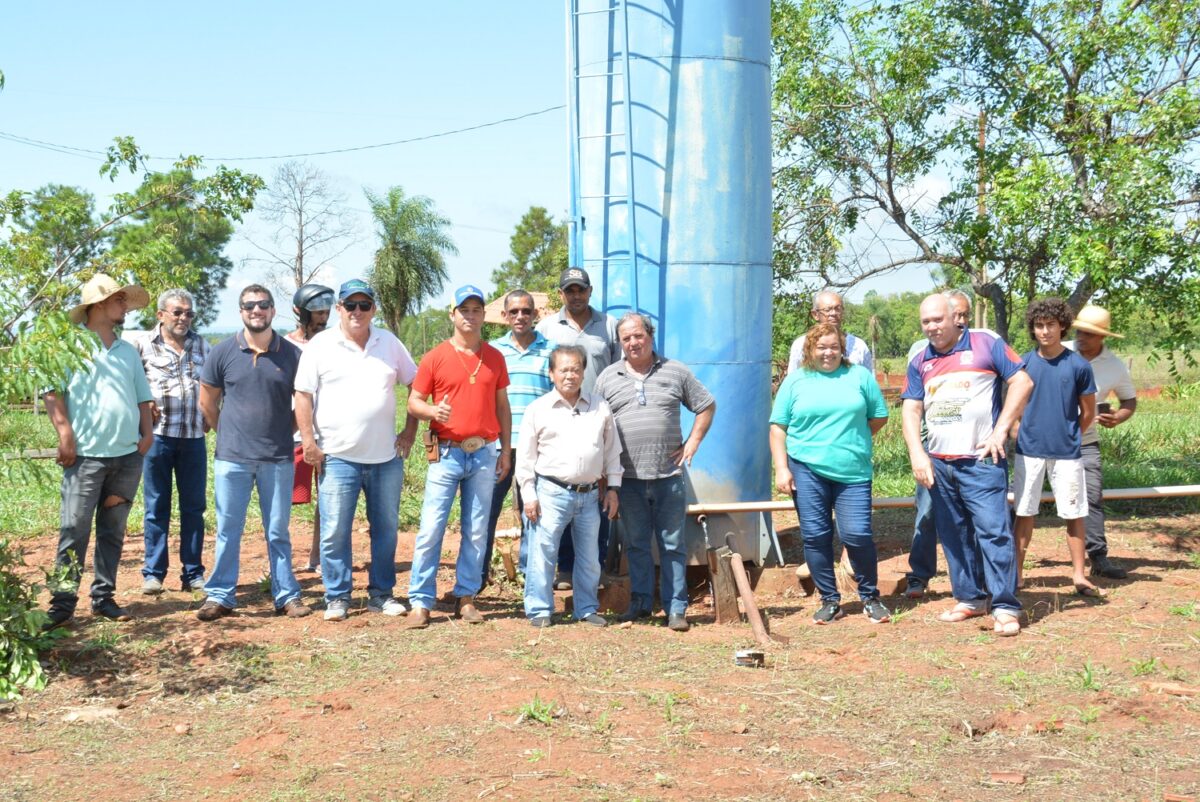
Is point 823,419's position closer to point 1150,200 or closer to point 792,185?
point 1150,200

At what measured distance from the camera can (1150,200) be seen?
8.38 meters

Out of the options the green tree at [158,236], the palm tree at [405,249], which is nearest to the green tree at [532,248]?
the palm tree at [405,249]

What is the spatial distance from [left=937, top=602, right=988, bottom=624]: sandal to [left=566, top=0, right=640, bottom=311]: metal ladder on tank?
2.70m

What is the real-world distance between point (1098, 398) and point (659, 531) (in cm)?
309

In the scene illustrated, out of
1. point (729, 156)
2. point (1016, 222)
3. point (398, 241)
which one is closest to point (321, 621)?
point (729, 156)

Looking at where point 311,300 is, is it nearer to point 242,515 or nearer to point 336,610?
point 242,515

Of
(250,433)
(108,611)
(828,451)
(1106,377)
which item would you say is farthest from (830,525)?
(108,611)

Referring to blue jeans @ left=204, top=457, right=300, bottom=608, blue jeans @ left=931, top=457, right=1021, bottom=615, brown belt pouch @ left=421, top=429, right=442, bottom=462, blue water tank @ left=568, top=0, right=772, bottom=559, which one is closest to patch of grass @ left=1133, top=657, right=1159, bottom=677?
blue jeans @ left=931, top=457, right=1021, bottom=615

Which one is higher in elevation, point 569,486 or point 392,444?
point 392,444

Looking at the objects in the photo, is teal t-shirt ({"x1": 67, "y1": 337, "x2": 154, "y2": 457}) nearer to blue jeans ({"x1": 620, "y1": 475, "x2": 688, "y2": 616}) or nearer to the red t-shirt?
the red t-shirt

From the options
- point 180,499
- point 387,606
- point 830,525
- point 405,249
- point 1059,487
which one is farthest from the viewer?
point 405,249

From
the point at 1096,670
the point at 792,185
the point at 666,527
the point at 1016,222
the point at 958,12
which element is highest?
the point at 958,12

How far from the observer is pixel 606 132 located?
313 inches

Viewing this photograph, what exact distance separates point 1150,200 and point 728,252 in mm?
3036
